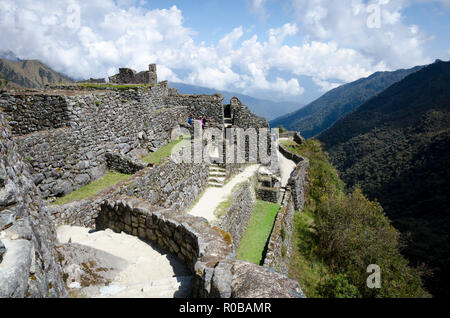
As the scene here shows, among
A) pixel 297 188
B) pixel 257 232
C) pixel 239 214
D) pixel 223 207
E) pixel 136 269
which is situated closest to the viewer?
pixel 136 269

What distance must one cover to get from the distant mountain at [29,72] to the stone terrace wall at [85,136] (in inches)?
6762

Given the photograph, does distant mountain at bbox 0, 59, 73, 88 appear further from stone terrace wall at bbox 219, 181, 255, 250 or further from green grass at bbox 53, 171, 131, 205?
green grass at bbox 53, 171, 131, 205

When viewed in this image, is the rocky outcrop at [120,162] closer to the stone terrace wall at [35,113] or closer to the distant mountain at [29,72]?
the stone terrace wall at [35,113]

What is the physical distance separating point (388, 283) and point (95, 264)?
16063 mm

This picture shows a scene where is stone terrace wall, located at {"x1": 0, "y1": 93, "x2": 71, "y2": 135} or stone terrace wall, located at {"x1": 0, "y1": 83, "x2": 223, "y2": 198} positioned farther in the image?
stone terrace wall, located at {"x1": 0, "y1": 93, "x2": 71, "y2": 135}

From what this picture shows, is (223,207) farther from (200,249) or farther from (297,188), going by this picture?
(297,188)

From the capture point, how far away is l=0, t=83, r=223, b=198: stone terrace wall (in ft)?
25.1

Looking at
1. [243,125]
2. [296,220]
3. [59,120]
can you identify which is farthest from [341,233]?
[59,120]

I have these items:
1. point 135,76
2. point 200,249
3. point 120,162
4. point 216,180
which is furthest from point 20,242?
point 135,76

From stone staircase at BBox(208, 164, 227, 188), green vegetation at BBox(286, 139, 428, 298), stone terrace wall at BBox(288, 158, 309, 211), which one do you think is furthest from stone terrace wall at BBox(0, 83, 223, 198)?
green vegetation at BBox(286, 139, 428, 298)

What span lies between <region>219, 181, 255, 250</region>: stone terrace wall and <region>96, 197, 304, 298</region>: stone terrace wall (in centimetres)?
466

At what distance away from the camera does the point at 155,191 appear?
8656 mm

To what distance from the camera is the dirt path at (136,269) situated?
12.2 feet

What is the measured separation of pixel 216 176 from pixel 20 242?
37.8ft
